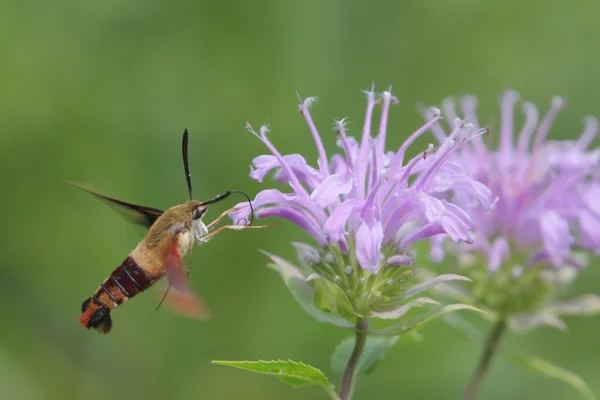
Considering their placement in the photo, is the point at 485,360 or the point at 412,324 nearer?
the point at 412,324

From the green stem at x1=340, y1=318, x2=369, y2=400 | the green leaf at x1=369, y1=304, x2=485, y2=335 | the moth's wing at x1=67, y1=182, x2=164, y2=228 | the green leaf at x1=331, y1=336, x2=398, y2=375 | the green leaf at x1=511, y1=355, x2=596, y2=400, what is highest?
the moth's wing at x1=67, y1=182, x2=164, y2=228

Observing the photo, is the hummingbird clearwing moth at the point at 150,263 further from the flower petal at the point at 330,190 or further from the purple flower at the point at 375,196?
the flower petal at the point at 330,190

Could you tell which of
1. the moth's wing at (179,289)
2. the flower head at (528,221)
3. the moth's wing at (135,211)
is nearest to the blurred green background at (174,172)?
the flower head at (528,221)

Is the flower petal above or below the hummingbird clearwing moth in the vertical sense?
above

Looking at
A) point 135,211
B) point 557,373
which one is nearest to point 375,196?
point 135,211

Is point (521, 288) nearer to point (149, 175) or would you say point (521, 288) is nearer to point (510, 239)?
point (510, 239)

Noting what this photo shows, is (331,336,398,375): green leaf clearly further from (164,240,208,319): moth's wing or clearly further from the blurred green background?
the blurred green background

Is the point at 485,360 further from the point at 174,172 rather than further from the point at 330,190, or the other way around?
the point at 174,172

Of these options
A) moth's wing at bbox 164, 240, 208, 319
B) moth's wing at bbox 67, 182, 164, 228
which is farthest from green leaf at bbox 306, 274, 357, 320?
moth's wing at bbox 67, 182, 164, 228
